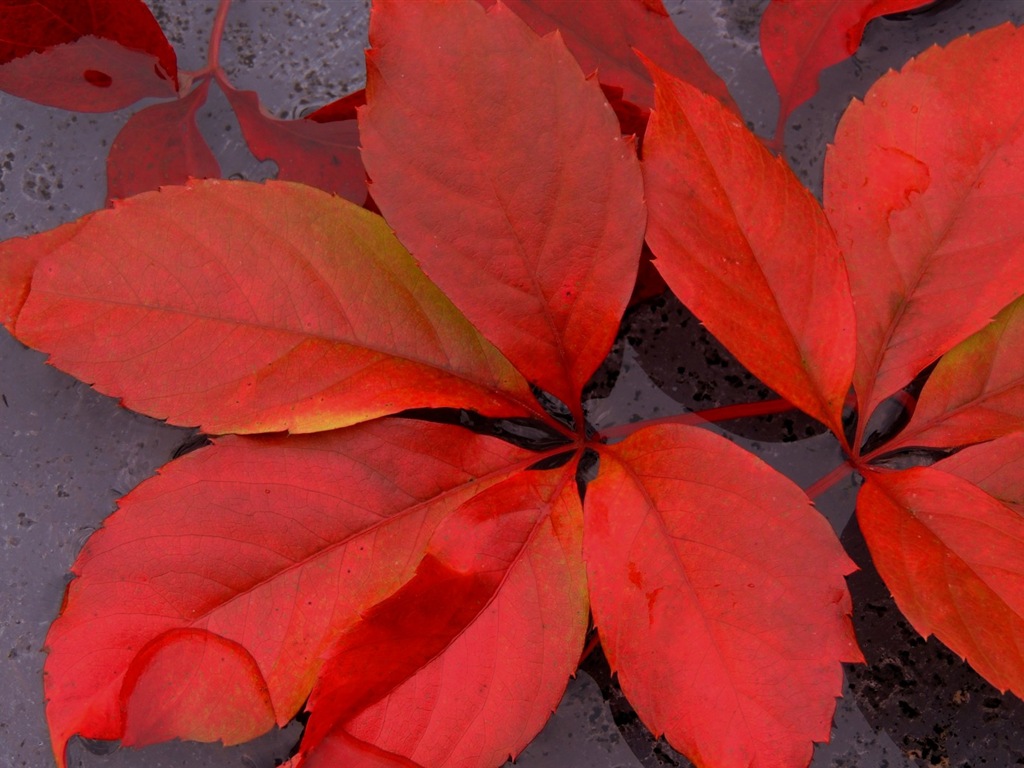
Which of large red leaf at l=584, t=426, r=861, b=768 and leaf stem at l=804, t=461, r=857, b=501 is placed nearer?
large red leaf at l=584, t=426, r=861, b=768

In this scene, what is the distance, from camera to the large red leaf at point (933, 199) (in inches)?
29.2

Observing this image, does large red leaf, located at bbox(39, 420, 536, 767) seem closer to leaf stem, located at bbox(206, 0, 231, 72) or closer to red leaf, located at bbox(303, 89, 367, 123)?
red leaf, located at bbox(303, 89, 367, 123)

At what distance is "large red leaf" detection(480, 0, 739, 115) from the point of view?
0.82 m

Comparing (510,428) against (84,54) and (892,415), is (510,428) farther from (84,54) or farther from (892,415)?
(84,54)

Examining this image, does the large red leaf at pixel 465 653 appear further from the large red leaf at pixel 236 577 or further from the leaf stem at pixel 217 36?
the leaf stem at pixel 217 36

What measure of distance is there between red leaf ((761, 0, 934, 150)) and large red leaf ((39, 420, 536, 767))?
490 mm

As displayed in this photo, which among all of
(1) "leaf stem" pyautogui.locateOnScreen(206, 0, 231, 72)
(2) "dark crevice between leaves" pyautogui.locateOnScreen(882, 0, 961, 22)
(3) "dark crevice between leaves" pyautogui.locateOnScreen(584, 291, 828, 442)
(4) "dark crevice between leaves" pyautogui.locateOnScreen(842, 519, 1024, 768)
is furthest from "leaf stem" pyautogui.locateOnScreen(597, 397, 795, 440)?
(1) "leaf stem" pyautogui.locateOnScreen(206, 0, 231, 72)

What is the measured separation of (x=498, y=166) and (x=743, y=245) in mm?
199

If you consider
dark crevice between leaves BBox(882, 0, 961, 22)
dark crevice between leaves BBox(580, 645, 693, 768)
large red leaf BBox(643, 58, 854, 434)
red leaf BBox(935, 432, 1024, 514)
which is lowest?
dark crevice between leaves BBox(580, 645, 693, 768)

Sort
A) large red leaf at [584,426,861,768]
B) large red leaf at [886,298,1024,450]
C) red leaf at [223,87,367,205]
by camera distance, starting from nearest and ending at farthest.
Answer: large red leaf at [584,426,861,768] → large red leaf at [886,298,1024,450] → red leaf at [223,87,367,205]

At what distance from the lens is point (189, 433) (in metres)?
0.86

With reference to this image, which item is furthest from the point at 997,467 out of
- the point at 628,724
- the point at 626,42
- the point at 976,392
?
the point at 626,42

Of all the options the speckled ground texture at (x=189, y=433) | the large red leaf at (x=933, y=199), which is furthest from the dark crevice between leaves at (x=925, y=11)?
the large red leaf at (x=933, y=199)

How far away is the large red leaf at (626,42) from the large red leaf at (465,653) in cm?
39
